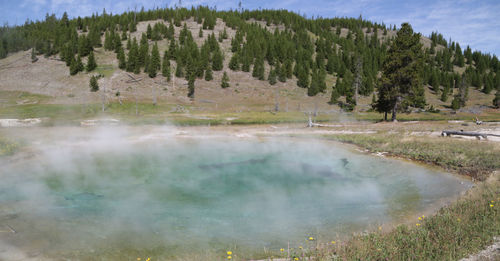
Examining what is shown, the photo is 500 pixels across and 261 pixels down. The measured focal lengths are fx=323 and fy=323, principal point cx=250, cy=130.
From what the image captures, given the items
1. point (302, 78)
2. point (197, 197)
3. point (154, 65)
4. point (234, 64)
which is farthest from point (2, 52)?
point (197, 197)

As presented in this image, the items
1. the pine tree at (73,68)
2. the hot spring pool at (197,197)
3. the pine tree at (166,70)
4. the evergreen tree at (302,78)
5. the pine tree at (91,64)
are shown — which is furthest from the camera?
the evergreen tree at (302,78)

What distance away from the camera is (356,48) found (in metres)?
139

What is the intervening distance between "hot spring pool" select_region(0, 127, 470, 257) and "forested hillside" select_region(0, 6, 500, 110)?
58.5 meters

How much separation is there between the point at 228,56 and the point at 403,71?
74.9 meters

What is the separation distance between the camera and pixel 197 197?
1472 cm

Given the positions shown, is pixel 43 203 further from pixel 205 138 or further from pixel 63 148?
pixel 205 138

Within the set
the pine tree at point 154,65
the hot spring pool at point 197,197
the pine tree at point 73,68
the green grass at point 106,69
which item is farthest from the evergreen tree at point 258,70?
the hot spring pool at point 197,197

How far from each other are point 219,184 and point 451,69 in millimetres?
152175

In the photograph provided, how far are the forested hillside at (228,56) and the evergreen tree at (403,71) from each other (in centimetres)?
3308

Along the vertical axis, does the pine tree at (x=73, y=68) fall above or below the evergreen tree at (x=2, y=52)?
below

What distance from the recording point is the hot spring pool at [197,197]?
402 inches

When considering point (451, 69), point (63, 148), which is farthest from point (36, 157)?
point (451, 69)

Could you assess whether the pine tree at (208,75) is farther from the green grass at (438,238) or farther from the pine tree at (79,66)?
the green grass at (438,238)

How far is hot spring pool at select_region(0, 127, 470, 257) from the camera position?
33.5ft
